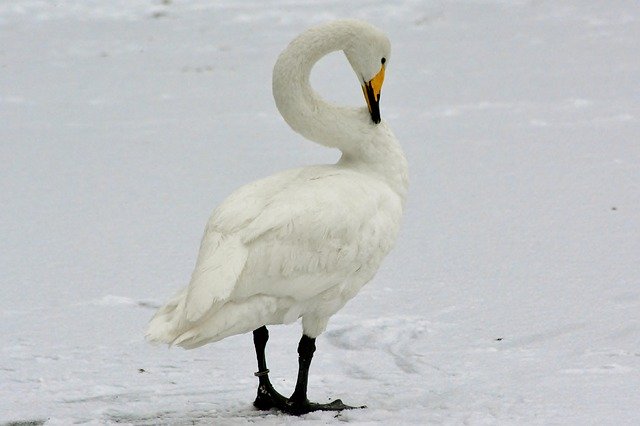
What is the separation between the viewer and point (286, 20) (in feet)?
37.9


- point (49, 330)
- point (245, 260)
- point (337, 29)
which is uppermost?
point (337, 29)

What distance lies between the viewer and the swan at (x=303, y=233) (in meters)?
3.88

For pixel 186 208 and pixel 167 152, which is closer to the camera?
pixel 186 208

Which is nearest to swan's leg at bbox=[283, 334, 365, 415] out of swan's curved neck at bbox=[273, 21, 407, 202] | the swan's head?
swan's curved neck at bbox=[273, 21, 407, 202]

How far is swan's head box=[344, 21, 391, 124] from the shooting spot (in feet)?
15.1

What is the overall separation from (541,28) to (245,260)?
759cm

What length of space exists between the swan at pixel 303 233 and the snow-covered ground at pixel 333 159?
0.37 meters

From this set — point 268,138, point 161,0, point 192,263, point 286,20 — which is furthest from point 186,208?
point 161,0

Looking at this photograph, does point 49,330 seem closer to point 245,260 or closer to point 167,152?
point 245,260

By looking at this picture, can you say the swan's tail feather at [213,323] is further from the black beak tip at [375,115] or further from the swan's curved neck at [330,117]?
the black beak tip at [375,115]

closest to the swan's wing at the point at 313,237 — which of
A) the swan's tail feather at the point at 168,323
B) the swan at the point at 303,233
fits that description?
the swan at the point at 303,233

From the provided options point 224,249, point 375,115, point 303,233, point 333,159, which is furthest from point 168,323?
point 333,159

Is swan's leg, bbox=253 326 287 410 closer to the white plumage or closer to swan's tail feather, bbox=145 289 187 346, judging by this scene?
the white plumage

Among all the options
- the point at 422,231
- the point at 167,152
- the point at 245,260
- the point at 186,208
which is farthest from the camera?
the point at 167,152
